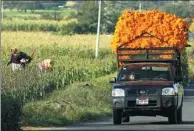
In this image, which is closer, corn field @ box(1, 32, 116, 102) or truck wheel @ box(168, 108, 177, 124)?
truck wheel @ box(168, 108, 177, 124)

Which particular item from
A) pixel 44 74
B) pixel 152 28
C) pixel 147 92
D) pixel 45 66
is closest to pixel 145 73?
pixel 147 92

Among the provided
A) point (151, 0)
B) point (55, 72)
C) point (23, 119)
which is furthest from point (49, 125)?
point (151, 0)

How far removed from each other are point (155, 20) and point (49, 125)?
28.4 meters

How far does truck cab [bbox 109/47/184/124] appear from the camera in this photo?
24953 millimetres

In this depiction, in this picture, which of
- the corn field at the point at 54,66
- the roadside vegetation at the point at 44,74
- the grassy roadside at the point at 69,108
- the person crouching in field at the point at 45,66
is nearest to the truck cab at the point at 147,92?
the grassy roadside at the point at 69,108

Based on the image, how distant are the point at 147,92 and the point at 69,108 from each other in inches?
135

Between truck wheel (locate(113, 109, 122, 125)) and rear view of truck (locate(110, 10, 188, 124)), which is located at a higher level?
rear view of truck (locate(110, 10, 188, 124))

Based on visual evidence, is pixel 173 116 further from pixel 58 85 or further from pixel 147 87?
pixel 58 85

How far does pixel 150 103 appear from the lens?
82.0 feet

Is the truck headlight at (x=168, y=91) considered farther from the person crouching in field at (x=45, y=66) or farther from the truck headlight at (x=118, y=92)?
the person crouching in field at (x=45, y=66)

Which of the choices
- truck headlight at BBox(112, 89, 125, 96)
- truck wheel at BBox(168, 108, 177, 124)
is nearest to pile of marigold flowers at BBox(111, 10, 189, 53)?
truck wheel at BBox(168, 108, 177, 124)

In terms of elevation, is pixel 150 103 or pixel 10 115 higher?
pixel 10 115

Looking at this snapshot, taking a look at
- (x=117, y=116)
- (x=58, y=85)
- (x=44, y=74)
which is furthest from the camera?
(x=58, y=85)

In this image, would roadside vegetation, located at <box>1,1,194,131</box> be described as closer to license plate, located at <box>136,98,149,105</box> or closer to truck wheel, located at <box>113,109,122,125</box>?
truck wheel, located at <box>113,109,122,125</box>
